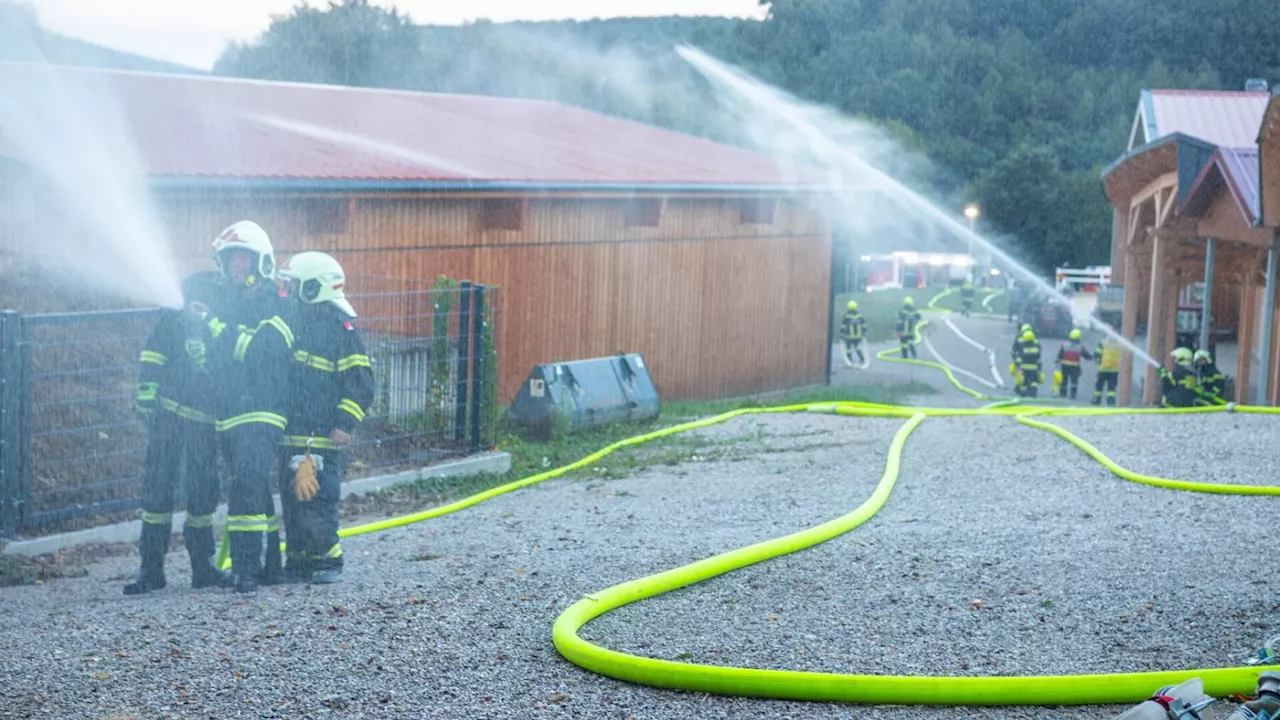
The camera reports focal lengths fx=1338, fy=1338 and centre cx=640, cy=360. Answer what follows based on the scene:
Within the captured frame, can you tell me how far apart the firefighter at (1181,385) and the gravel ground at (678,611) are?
6.66 m

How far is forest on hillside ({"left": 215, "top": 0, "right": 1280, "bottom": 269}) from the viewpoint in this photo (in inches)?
1821

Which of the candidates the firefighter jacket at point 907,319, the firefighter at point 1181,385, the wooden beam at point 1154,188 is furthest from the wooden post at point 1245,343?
the firefighter jacket at point 907,319

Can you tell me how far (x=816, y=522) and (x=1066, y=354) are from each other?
1663cm

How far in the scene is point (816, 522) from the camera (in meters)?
8.21

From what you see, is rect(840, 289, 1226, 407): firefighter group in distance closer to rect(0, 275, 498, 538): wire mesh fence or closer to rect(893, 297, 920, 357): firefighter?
rect(893, 297, 920, 357): firefighter

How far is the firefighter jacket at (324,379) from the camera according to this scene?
7145mm

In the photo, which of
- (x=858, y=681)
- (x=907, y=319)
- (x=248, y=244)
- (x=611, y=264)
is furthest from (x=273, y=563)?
(x=907, y=319)

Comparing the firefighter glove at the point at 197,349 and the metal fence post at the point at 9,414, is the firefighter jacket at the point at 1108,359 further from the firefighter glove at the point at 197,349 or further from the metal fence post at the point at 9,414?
the firefighter glove at the point at 197,349

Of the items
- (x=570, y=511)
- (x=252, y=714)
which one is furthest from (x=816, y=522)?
(x=252, y=714)

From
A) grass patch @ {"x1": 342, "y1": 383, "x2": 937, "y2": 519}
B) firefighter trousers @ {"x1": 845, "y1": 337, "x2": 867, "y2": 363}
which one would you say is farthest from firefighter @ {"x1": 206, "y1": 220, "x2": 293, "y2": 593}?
firefighter trousers @ {"x1": 845, "y1": 337, "x2": 867, "y2": 363}

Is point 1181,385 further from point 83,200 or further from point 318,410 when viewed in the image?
point 83,200

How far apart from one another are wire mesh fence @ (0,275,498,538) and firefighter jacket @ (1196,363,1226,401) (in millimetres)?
8633

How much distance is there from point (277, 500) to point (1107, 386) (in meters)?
16.6

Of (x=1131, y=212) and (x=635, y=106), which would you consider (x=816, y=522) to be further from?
(x=635, y=106)
